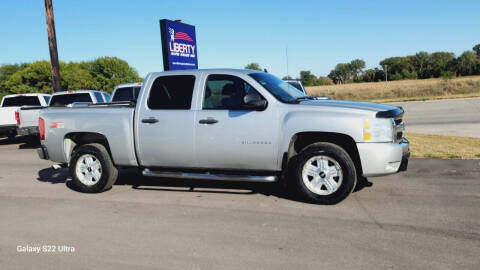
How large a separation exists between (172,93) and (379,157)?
3202 millimetres

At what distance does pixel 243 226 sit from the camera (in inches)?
183

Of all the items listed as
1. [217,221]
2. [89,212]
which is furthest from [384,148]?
[89,212]

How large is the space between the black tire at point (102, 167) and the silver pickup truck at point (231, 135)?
0.05 feet

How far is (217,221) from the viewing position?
4.86 m

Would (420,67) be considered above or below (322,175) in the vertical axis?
above

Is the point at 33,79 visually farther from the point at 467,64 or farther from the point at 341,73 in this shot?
the point at 341,73

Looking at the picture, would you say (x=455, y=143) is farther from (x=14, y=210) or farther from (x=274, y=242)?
(x=14, y=210)

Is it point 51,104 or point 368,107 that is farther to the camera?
point 51,104

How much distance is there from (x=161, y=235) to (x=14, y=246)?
1.55 meters

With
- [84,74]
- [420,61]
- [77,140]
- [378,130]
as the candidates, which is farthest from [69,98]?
[420,61]

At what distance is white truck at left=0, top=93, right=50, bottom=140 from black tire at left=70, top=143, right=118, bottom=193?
29.5 feet

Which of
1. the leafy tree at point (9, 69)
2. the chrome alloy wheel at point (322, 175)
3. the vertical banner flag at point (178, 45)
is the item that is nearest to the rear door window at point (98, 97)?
the vertical banner flag at point (178, 45)

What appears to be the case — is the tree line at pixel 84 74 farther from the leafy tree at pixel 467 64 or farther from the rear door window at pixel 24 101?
the leafy tree at pixel 467 64

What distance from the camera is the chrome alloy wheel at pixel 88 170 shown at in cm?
655
